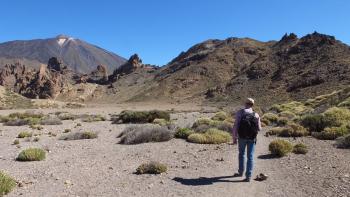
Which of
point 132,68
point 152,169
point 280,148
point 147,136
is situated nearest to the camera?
point 152,169

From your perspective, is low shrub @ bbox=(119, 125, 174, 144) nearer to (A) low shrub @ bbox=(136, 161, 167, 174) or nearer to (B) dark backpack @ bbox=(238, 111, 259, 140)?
(A) low shrub @ bbox=(136, 161, 167, 174)

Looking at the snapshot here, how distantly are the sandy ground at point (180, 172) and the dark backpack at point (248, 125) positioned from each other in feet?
3.81

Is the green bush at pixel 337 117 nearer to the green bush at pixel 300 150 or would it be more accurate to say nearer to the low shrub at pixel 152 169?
the green bush at pixel 300 150

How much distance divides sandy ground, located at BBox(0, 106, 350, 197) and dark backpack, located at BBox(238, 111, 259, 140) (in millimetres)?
1160

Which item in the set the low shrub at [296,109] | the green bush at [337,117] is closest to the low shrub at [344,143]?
the green bush at [337,117]

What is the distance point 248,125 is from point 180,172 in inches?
114

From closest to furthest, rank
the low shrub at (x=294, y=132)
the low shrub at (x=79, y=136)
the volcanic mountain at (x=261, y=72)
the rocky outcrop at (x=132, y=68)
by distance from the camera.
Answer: the low shrub at (x=294, y=132)
the low shrub at (x=79, y=136)
the volcanic mountain at (x=261, y=72)
the rocky outcrop at (x=132, y=68)

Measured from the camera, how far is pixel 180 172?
40.3 feet

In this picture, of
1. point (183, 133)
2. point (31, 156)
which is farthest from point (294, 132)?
Result: point (31, 156)

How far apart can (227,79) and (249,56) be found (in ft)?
45.2

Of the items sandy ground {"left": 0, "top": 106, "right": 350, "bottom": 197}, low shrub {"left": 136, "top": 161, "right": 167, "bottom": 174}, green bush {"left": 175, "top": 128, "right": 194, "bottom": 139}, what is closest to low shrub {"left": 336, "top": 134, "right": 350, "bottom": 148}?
sandy ground {"left": 0, "top": 106, "right": 350, "bottom": 197}

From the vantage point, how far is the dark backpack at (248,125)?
34.0 ft

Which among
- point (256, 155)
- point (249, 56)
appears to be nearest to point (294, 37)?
point (249, 56)

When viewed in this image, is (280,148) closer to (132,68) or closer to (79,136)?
(79,136)
